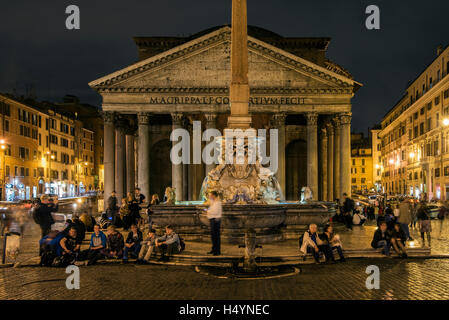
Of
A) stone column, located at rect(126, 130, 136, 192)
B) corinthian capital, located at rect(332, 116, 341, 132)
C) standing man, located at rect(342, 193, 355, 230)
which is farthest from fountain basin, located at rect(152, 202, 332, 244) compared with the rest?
stone column, located at rect(126, 130, 136, 192)

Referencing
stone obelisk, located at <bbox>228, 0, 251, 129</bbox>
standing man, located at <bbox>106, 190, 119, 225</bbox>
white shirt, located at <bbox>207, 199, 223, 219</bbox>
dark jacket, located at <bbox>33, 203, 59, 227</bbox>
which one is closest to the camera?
white shirt, located at <bbox>207, 199, 223, 219</bbox>

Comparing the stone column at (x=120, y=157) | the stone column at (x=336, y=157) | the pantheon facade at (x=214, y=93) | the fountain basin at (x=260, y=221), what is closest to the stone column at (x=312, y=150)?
the pantheon facade at (x=214, y=93)

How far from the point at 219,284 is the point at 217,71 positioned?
28.8 meters

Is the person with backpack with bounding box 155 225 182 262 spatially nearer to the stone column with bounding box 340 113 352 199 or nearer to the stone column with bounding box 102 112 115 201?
the stone column with bounding box 102 112 115 201

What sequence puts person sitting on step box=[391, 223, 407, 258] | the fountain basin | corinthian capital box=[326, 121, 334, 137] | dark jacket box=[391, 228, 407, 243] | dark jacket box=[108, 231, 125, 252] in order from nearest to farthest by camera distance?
1. dark jacket box=[108, 231, 125, 252]
2. person sitting on step box=[391, 223, 407, 258]
3. dark jacket box=[391, 228, 407, 243]
4. the fountain basin
5. corinthian capital box=[326, 121, 334, 137]

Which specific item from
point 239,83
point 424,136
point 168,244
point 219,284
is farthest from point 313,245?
point 424,136

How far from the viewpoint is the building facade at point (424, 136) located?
43688 millimetres

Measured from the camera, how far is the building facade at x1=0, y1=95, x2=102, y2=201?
5256 cm

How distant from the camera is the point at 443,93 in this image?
43469 mm

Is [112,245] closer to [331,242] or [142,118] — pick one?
[331,242]

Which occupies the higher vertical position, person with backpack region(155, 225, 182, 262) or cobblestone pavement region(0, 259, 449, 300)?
person with backpack region(155, 225, 182, 262)

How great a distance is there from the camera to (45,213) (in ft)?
47.8

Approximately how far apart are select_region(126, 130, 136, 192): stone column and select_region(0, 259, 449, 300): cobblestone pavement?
94.4ft

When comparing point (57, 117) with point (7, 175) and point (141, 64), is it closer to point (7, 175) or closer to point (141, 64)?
point (7, 175)
